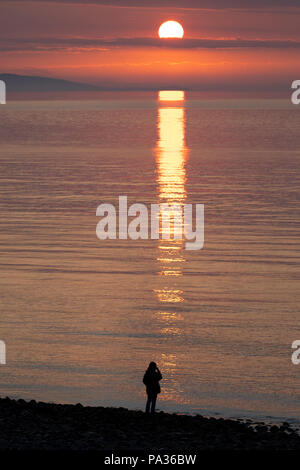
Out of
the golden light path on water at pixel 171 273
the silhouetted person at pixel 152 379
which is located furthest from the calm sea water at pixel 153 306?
the silhouetted person at pixel 152 379

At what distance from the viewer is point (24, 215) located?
221ft

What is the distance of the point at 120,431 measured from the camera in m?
23.1

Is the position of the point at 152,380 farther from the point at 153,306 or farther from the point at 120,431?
the point at 153,306

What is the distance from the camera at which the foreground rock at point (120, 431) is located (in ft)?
71.7

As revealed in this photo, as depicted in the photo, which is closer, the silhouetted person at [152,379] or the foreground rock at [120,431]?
the foreground rock at [120,431]

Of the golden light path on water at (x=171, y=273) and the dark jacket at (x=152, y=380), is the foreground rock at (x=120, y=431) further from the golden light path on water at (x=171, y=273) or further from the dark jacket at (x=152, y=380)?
the golden light path on water at (x=171, y=273)

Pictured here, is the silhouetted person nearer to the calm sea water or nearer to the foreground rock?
the foreground rock

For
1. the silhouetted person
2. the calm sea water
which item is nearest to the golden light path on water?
the calm sea water

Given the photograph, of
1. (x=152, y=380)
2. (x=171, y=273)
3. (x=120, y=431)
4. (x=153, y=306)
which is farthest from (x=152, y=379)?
(x=171, y=273)

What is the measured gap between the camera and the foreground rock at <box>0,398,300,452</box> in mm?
21844

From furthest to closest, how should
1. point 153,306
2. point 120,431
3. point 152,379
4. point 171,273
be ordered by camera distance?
1. point 171,273
2. point 153,306
3. point 152,379
4. point 120,431
